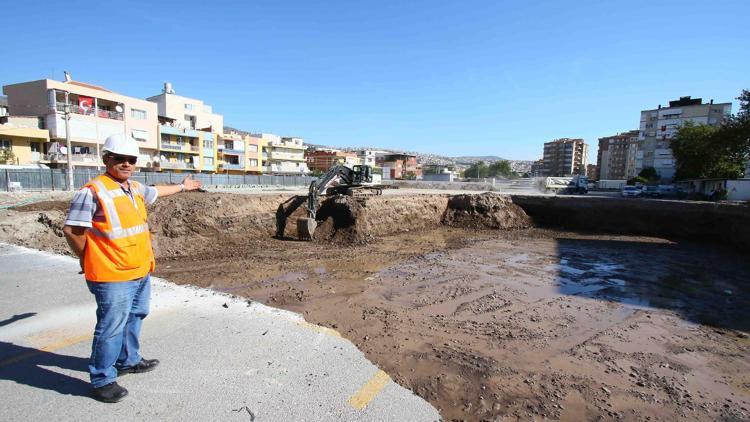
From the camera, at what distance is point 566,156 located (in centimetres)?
15200

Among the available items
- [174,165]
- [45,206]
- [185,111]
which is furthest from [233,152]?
[45,206]

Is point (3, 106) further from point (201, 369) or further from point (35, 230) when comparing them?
point (201, 369)

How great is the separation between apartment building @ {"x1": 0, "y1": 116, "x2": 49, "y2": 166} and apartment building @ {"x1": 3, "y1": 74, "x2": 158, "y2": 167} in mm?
499

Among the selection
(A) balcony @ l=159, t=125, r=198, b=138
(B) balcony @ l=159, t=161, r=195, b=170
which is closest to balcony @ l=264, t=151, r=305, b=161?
(A) balcony @ l=159, t=125, r=198, b=138

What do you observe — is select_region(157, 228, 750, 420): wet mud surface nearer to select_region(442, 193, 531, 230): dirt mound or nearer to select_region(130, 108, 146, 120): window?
select_region(442, 193, 531, 230): dirt mound

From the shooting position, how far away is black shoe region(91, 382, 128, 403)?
2.53 m

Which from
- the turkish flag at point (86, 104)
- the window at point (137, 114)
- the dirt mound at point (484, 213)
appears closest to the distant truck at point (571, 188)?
the dirt mound at point (484, 213)

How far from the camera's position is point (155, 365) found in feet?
9.84

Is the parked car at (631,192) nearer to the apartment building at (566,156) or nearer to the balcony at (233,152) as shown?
the balcony at (233,152)

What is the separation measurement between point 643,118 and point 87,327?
326 feet

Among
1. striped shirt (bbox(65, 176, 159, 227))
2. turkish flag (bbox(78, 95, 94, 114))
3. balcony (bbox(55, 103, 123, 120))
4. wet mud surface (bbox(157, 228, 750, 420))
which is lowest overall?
wet mud surface (bbox(157, 228, 750, 420))

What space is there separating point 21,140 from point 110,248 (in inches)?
1542

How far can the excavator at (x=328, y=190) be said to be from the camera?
47.8ft

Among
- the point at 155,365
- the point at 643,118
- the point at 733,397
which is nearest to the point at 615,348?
the point at 733,397
